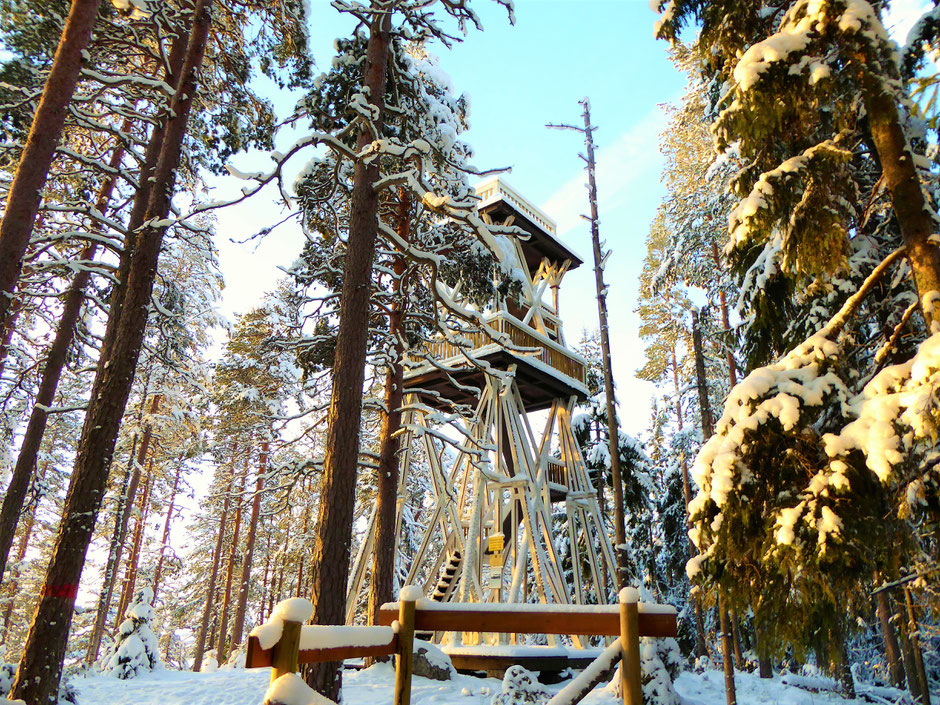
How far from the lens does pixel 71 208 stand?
841 centimetres

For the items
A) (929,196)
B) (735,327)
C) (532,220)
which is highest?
(532,220)

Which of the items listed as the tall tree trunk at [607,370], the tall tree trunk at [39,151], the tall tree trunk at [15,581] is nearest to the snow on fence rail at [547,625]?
the tall tree trunk at [39,151]

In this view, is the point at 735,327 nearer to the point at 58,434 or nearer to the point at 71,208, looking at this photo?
the point at 71,208

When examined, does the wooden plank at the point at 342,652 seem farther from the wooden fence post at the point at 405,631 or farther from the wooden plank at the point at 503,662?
the wooden plank at the point at 503,662

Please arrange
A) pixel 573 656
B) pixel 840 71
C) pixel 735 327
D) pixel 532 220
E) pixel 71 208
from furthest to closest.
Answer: pixel 532 220
pixel 735 327
pixel 573 656
pixel 71 208
pixel 840 71

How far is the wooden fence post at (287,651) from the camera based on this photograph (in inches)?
99.8

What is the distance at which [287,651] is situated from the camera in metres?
2.55

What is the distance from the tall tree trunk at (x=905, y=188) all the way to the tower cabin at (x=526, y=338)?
796 cm

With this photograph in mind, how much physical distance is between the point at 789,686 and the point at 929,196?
13.9 m

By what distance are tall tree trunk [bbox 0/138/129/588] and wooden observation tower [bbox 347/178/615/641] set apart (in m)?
5.70

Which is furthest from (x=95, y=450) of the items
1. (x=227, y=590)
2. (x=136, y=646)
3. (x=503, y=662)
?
(x=227, y=590)

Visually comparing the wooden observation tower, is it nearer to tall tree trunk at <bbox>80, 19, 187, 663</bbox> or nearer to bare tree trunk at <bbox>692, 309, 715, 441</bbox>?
bare tree trunk at <bbox>692, 309, 715, 441</bbox>

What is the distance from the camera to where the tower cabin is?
12.9 m

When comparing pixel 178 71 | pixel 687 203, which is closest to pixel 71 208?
pixel 178 71
